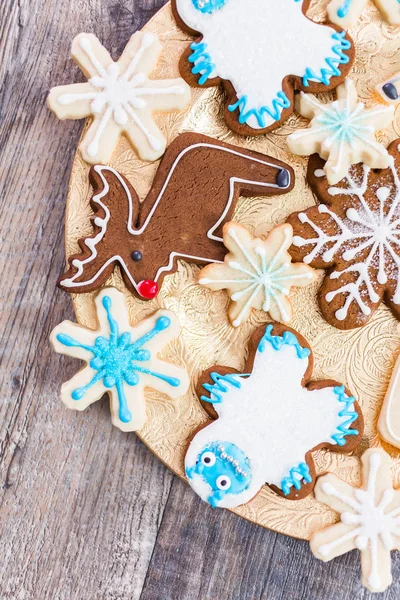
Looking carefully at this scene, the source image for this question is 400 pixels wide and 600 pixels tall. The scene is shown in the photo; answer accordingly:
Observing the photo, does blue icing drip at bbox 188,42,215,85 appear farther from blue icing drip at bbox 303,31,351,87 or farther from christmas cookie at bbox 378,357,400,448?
christmas cookie at bbox 378,357,400,448

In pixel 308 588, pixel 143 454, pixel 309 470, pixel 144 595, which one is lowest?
pixel 144 595

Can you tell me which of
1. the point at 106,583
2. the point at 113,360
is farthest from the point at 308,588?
the point at 113,360

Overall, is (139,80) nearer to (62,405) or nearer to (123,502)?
(62,405)

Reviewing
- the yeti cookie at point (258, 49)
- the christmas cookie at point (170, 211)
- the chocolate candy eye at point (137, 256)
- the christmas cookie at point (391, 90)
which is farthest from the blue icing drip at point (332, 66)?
the chocolate candy eye at point (137, 256)

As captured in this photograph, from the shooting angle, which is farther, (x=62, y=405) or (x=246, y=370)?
(x=62, y=405)

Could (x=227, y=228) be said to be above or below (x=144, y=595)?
above

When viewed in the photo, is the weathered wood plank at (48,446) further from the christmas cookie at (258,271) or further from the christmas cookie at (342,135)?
the christmas cookie at (342,135)

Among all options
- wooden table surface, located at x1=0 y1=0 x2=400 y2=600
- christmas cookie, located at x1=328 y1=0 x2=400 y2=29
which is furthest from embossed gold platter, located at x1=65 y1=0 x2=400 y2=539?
wooden table surface, located at x1=0 y1=0 x2=400 y2=600
